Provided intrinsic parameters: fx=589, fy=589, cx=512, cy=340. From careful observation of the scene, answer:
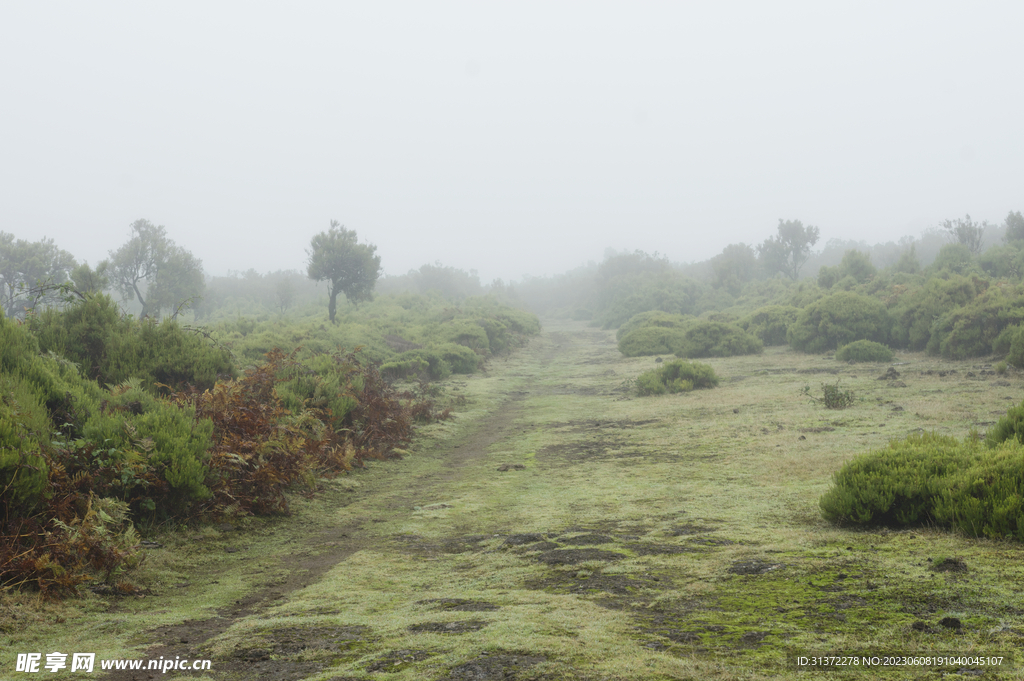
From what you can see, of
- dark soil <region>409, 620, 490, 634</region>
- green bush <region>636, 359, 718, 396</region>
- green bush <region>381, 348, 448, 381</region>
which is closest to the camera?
dark soil <region>409, 620, 490, 634</region>

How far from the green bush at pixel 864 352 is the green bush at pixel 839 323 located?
5.73ft

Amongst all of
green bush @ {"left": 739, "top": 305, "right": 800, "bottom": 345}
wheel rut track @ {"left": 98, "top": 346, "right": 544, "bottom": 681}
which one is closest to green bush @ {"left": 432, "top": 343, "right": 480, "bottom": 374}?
wheel rut track @ {"left": 98, "top": 346, "right": 544, "bottom": 681}

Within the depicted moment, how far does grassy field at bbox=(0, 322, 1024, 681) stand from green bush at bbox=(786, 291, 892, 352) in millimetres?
14629

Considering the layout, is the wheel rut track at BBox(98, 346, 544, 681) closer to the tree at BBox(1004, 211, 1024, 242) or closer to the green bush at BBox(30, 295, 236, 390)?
the green bush at BBox(30, 295, 236, 390)

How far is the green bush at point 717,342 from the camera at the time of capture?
1091 inches

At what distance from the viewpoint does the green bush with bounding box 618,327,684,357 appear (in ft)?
97.5

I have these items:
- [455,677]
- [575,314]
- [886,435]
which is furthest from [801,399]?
[575,314]

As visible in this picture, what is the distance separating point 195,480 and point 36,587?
2.15 m

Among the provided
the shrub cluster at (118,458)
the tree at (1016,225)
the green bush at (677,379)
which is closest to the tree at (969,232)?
the tree at (1016,225)

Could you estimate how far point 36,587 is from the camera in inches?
168

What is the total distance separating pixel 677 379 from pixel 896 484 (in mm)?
13436

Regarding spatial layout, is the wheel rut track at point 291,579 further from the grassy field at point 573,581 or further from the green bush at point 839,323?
the green bush at point 839,323

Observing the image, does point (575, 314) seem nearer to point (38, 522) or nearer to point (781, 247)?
point (781, 247)

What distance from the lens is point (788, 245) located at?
6481cm
